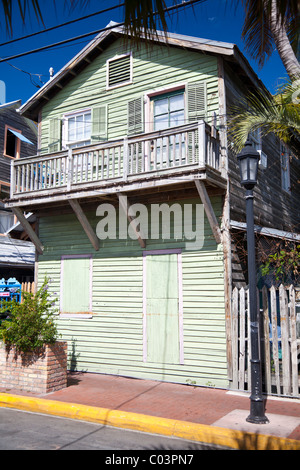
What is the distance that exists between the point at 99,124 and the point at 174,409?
765cm

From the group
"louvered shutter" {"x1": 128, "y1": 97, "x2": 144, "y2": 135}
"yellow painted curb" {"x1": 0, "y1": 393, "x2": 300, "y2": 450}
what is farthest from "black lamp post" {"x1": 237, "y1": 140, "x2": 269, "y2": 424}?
"louvered shutter" {"x1": 128, "y1": 97, "x2": 144, "y2": 135}

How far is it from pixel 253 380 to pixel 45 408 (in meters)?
3.62

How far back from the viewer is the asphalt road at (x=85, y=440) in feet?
17.0

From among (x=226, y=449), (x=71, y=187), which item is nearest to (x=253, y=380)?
(x=226, y=449)

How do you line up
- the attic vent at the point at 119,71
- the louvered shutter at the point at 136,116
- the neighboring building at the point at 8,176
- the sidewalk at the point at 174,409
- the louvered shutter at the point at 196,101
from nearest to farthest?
the sidewalk at the point at 174,409, the louvered shutter at the point at 196,101, the louvered shutter at the point at 136,116, the attic vent at the point at 119,71, the neighboring building at the point at 8,176

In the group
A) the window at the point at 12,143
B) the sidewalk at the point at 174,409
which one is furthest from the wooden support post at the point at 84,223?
the window at the point at 12,143

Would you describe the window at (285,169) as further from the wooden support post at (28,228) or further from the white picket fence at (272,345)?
the wooden support post at (28,228)

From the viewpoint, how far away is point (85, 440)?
5.66 metres

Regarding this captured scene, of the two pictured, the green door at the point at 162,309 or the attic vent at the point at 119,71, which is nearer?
the green door at the point at 162,309

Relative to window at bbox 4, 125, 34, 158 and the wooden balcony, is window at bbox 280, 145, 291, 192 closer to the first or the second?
the wooden balcony

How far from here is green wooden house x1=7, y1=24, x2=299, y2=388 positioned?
8.95 metres

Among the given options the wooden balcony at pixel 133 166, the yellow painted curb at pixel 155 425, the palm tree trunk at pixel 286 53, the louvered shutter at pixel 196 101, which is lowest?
the yellow painted curb at pixel 155 425

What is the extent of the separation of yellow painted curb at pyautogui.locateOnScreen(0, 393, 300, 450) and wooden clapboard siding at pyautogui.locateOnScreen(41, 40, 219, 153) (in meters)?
6.87
